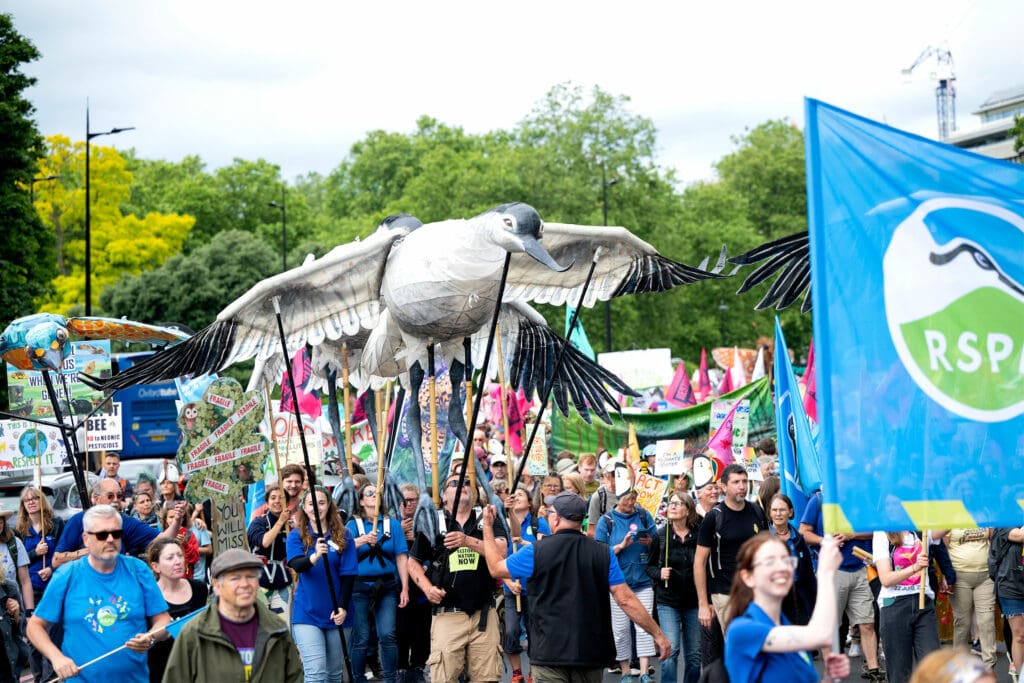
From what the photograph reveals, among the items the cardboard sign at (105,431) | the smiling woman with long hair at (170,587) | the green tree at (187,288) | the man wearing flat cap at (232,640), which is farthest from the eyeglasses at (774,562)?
the green tree at (187,288)

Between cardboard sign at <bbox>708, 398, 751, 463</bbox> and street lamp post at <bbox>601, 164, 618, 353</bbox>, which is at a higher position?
street lamp post at <bbox>601, 164, 618, 353</bbox>

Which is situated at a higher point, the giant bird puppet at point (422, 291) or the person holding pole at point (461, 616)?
the giant bird puppet at point (422, 291)

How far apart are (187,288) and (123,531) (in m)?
40.5

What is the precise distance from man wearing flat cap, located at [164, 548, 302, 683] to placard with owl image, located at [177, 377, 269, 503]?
491 cm

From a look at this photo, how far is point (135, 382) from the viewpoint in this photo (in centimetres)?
1204

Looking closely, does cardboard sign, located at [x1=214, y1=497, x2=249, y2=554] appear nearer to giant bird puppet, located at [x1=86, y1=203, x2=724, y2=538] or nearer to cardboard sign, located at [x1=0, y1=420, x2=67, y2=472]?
giant bird puppet, located at [x1=86, y1=203, x2=724, y2=538]

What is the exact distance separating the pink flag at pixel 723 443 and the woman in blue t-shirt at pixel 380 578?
695 centimetres

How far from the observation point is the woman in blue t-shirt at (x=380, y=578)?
11.1 m

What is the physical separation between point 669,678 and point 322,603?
9.14ft

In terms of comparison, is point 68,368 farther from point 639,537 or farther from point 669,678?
point 669,678

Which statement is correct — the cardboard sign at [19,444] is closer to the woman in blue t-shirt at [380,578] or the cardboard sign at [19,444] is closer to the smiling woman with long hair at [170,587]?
the woman in blue t-shirt at [380,578]

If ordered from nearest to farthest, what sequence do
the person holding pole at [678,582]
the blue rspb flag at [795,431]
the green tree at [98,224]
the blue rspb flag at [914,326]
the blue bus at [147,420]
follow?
the blue rspb flag at [914,326], the blue rspb flag at [795,431], the person holding pole at [678,582], the blue bus at [147,420], the green tree at [98,224]

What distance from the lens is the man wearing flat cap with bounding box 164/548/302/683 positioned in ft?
21.4

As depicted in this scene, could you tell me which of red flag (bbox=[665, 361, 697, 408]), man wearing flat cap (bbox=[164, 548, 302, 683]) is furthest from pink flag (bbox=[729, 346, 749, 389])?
man wearing flat cap (bbox=[164, 548, 302, 683])
